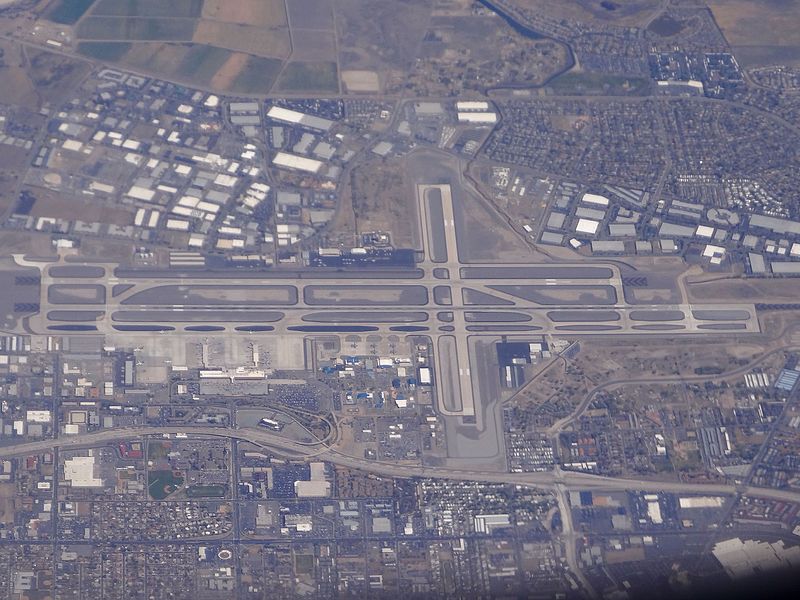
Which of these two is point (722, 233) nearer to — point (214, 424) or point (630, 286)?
point (630, 286)

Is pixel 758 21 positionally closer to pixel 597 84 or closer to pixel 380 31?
pixel 597 84

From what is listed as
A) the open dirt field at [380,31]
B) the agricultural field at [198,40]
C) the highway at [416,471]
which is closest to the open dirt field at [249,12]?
the agricultural field at [198,40]

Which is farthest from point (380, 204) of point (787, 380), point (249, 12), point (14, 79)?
point (787, 380)

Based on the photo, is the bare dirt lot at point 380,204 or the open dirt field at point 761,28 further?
the open dirt field at point 761,28

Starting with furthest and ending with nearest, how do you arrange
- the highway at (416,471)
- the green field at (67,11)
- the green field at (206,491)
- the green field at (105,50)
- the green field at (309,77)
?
the green field at (67,11)
the green field at (105,50)
the green field at (309,77)
the highway at (416,471)
the green field at (206,491)

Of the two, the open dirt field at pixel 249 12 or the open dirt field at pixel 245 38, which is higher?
the open dirt field at pixel 249 12

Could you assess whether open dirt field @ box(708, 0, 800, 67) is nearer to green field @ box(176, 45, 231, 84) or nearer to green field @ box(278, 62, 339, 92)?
green field @ box(278, 62, 339, 92)

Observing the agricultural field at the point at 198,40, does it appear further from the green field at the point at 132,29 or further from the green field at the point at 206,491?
the green field at the point at 206,491
